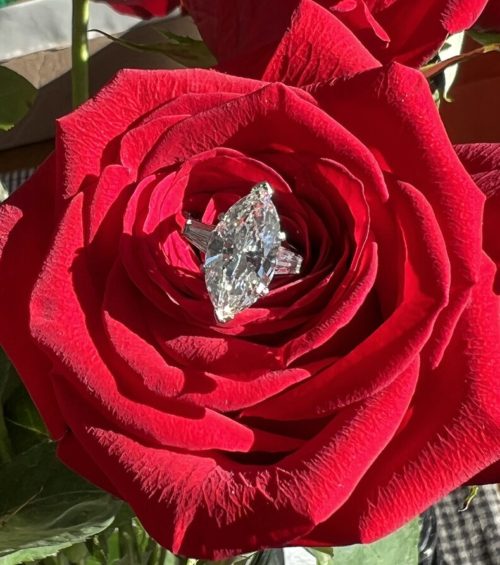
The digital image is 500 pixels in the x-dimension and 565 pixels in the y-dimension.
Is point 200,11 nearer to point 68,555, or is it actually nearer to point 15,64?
point 68,555

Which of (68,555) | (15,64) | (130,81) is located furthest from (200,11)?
(15,64)

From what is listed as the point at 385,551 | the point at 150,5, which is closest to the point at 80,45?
the point at 150,5

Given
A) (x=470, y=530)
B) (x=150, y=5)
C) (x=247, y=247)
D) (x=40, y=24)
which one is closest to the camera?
(x=247, y=247)

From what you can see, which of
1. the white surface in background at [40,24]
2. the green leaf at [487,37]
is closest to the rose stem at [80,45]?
the green leaf at [487,37]

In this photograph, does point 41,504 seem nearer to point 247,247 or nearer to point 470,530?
point 247,247

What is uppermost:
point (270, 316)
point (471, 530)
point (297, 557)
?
point (270, 316)

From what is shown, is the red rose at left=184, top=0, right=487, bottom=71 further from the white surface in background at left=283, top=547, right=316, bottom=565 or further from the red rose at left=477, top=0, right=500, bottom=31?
the white surface in background at left=283, top=547, right=316, bottom=565
